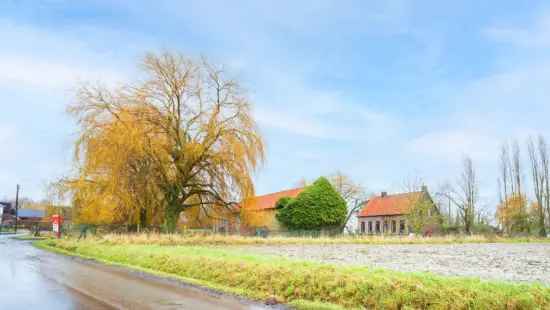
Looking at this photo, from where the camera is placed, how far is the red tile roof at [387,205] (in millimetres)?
70625

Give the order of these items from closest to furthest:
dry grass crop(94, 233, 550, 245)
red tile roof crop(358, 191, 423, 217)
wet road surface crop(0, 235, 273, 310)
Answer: wet road surface crop(0, 235, 273, 310)
dry grass crop(94, 233, 550, 245)
red tile roof crop(358, 191, 423, 217)

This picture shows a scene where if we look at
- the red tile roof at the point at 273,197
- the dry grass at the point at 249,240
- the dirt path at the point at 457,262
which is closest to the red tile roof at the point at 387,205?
the red tile roof at the point at 273,197

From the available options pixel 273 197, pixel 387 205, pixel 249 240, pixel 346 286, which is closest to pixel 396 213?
pixel 387 205

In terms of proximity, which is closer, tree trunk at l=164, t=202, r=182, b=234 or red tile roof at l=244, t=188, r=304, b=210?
tree trunk at l=164, t=202, r=182, b=234

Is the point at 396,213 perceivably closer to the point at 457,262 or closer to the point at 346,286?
the point at 457,262

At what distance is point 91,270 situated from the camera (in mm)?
17500

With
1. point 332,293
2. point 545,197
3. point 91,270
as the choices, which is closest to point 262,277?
point 332,293

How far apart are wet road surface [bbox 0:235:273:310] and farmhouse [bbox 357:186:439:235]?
156ft

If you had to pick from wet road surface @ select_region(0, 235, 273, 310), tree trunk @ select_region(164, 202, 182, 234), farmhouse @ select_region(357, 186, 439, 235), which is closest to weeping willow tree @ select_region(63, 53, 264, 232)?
tree trunk @ select_region(164, 202, 182, 234)

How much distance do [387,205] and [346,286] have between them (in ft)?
220

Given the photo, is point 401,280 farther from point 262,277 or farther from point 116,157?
point 116,157

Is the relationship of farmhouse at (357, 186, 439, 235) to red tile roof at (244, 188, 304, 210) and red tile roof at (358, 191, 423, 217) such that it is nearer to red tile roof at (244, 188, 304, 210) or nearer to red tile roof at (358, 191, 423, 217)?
red tile roof at (358, 191, 423, 217)

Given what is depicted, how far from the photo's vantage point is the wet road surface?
10227 millimetres

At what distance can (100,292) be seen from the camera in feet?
39.2
